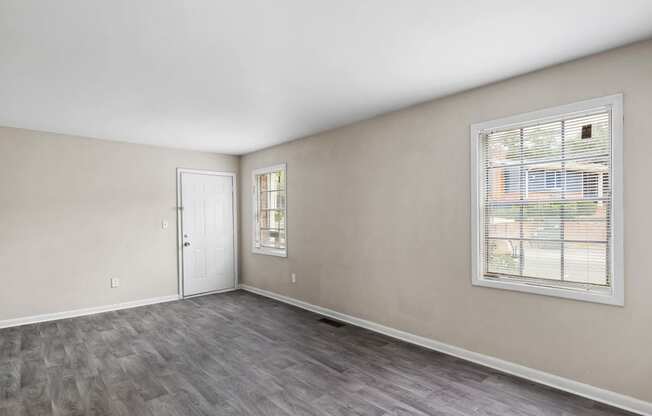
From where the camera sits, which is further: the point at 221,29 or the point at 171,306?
the point at 171,306

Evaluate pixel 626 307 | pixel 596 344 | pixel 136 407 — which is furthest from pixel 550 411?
pixel 136 407

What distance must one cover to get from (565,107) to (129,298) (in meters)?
5.79

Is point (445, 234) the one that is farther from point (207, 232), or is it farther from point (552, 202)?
point (207, 232)

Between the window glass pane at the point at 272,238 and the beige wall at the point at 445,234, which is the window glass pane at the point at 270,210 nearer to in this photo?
the window glass pane at the point at 272,238

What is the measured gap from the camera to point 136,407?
8.40 feet

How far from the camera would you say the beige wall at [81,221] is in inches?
175

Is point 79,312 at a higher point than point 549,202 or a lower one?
lower

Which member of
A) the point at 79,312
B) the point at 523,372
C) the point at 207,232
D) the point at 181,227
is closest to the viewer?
the point at 523,372

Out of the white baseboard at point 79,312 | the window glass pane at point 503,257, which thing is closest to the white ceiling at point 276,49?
the window glass pane at point 503,257

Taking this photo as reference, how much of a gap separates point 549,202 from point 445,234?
93 centimetres

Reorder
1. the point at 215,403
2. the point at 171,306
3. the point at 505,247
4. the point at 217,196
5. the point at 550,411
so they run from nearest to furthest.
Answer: the point at 550,411 < the point at 215,403 < the point at 505,247 < the point at 171,306 < the point at 217,196

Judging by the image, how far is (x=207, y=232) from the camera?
615cm

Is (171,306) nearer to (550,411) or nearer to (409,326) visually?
(409,326)

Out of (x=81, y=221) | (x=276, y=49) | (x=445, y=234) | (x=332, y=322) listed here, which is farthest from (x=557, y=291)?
(x=81, y=221)
